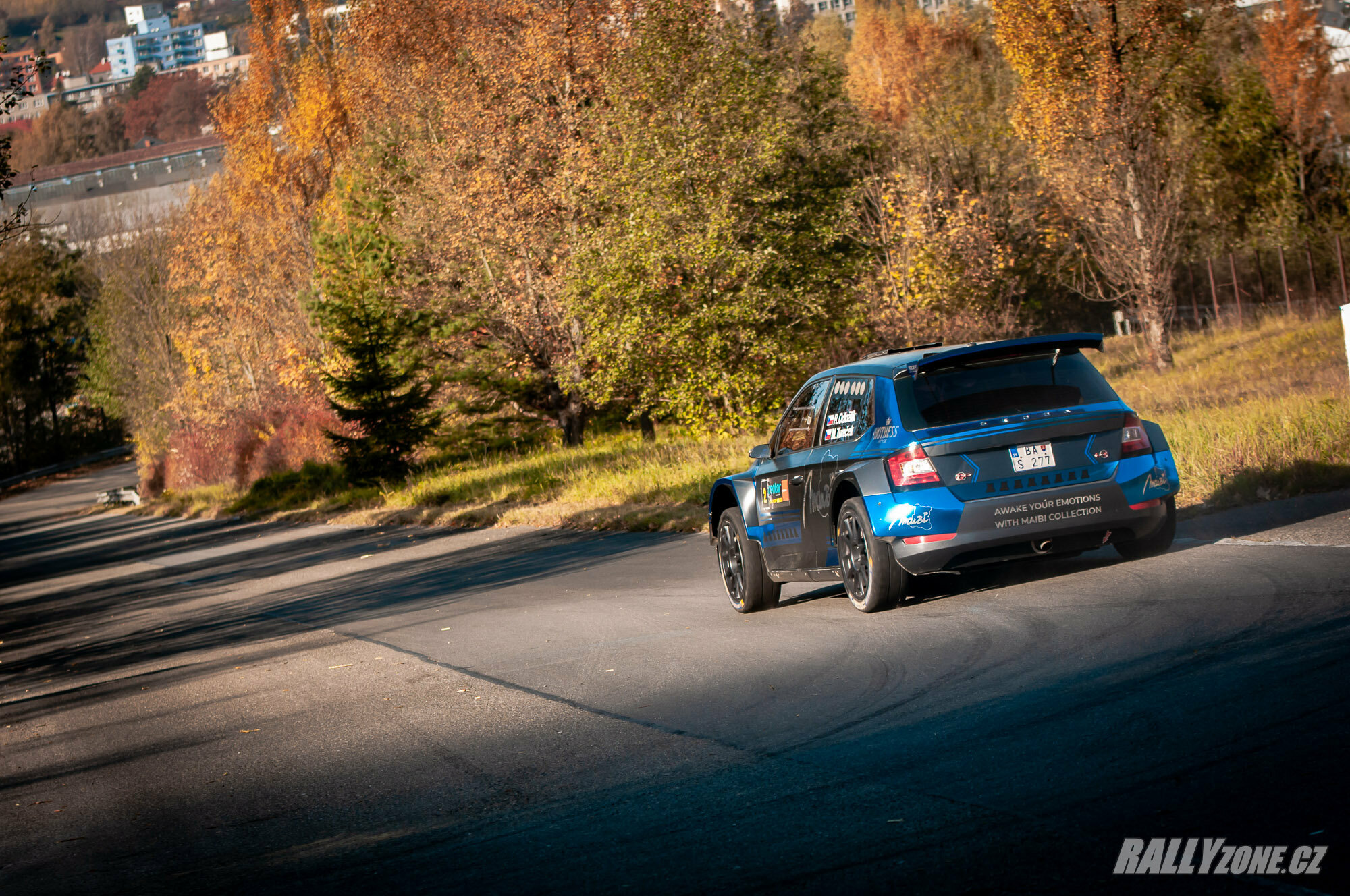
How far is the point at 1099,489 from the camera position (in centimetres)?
834

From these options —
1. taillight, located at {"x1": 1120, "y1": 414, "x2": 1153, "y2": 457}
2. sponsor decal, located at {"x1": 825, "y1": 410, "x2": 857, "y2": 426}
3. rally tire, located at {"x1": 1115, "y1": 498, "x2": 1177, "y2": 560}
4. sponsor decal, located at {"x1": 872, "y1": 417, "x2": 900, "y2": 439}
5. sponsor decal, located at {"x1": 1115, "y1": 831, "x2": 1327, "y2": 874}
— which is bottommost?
rally tire, located at {"x1": 1115, "y1": 498, "x2": 1177, "y2": 560}

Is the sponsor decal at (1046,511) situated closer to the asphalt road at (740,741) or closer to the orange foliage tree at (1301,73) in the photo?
the asphalt road at (740,741)

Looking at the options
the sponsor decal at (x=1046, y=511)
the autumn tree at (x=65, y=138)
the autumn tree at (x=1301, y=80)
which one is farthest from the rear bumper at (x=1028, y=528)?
the autumn tree at (x=65, y=138)

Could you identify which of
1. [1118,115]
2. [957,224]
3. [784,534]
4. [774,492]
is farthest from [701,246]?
[784,534]

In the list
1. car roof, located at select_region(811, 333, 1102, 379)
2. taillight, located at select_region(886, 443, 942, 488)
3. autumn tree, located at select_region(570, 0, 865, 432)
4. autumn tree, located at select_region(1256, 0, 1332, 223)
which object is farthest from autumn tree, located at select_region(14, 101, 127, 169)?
taillight, located at select_region(886, 443, 942, 488)

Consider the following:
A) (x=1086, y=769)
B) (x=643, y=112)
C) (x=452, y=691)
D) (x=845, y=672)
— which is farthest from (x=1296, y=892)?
(x=643, y=112)

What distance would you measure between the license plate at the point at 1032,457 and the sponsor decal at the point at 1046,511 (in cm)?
22

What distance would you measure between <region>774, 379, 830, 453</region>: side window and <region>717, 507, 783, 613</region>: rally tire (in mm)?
743

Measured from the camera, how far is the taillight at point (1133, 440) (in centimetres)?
844

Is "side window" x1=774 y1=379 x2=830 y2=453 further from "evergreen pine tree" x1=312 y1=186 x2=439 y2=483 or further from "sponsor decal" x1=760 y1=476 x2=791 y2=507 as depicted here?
"evergreen pine tree" x1=312 y1=186 x2=439 y2=483

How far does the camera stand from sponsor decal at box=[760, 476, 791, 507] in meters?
9.73

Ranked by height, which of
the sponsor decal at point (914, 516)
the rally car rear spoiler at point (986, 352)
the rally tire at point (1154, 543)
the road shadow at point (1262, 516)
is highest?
the rally car rear spoiler at point (986, 352)

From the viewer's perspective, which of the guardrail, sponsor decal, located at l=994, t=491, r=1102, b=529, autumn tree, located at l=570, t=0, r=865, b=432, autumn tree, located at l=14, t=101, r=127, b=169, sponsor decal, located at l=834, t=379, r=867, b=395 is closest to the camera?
sponsor decal, located at l=994, t=491, r=1102, b=529

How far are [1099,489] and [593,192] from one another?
21.8 metres
